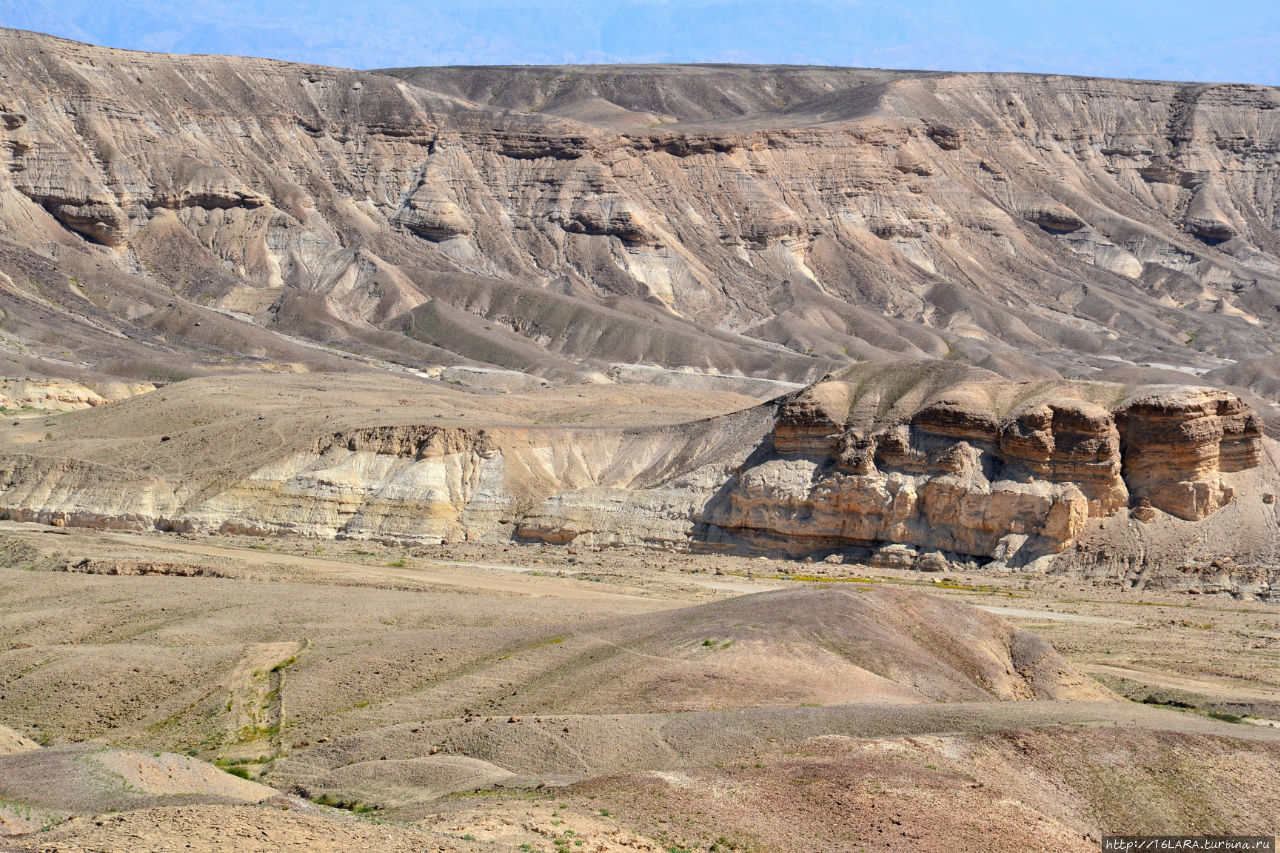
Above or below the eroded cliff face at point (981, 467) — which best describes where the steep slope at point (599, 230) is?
above

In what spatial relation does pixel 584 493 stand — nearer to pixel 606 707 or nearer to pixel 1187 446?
pixel 1187 446

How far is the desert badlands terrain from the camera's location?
2253 cm

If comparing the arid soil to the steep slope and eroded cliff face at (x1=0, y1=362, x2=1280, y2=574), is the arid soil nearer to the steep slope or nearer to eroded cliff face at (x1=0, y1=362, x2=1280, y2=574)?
eroded cliff face at (x1=0, y1=362, x2=1280, y2=574)

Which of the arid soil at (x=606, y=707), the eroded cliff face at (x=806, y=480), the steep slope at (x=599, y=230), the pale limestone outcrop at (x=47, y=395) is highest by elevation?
the steep slope at (x=599, y=230)

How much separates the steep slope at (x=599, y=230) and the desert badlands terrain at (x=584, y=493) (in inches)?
20.8

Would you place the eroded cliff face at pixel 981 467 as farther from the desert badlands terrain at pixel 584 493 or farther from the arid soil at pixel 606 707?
the arid soil at pixel 606 707

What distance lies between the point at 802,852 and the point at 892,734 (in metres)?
4.55

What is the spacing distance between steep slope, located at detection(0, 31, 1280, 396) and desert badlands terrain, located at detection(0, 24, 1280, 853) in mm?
529

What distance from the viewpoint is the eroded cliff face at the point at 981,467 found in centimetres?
4878

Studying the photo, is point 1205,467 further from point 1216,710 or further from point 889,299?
point 889,299

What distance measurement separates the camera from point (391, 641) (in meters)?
33.5

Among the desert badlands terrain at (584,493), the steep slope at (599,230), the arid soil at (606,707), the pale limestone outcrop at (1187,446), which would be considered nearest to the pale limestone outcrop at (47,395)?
the desert badlands terrain at (584,493)

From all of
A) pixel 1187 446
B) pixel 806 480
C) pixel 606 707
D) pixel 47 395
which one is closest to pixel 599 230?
pixel 47 395

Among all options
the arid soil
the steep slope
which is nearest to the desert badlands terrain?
the arid soil
